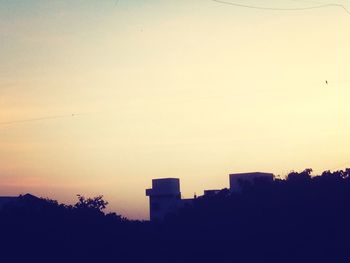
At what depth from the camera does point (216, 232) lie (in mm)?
33312

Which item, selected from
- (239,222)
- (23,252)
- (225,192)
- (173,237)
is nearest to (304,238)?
(239,222)

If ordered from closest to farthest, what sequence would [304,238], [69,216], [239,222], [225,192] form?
[304,238], [239,222], [69,216], [225,192]

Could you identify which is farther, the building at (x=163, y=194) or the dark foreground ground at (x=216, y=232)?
the building at (x=163, y=194)

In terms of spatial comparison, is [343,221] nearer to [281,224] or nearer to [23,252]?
[281,224]

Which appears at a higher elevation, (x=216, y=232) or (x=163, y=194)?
(x=163, y=194)

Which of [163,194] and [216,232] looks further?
[163,194]

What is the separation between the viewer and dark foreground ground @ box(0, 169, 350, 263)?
98.7ft

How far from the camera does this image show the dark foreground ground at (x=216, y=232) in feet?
98.7

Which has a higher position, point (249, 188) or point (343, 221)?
point (249, 188)

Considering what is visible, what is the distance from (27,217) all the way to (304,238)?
61.4ft

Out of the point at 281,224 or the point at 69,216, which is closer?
the point at 281,224

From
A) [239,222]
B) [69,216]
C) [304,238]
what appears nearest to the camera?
[304,238]

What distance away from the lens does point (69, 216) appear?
119 feet

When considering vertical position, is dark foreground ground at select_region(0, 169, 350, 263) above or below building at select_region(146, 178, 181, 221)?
below
